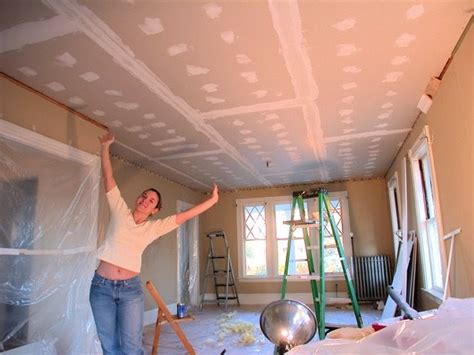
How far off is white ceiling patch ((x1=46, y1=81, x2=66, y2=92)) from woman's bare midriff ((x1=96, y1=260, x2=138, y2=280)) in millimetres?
1419

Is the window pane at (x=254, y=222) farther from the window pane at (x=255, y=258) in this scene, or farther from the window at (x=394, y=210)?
the window at (x=394, y=210)

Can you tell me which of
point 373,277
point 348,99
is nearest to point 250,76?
point 348,99

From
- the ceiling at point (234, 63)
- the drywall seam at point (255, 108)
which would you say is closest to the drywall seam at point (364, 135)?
the ceiling at point (234, 63)

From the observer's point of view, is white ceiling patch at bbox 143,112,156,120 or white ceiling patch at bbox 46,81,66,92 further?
white ceiling patch at bbox 143,112,156,120

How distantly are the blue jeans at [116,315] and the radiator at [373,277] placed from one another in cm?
477

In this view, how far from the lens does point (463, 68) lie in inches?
85.9

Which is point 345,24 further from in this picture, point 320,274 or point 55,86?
point 320,274

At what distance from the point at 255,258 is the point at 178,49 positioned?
5126mm

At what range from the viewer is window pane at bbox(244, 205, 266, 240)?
6727 millimetres

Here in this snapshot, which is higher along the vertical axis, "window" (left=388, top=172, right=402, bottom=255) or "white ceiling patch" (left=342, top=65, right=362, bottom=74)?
"white ceiling patch" (left=342, top=65, right=362, bottom=74)

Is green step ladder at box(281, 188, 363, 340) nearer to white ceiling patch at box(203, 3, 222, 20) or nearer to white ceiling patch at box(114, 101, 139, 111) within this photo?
white ceiling patch at box(114, 101, 139, 111)

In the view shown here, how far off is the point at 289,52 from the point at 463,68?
108cm

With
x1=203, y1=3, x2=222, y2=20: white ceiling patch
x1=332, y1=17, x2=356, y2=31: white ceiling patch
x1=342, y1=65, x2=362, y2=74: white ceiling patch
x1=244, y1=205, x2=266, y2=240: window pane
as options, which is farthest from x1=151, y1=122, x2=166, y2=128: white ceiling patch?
x1=244, y1=205, x2=266, y2=240: window pane

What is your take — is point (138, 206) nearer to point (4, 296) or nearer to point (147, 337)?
point (4, 296)
